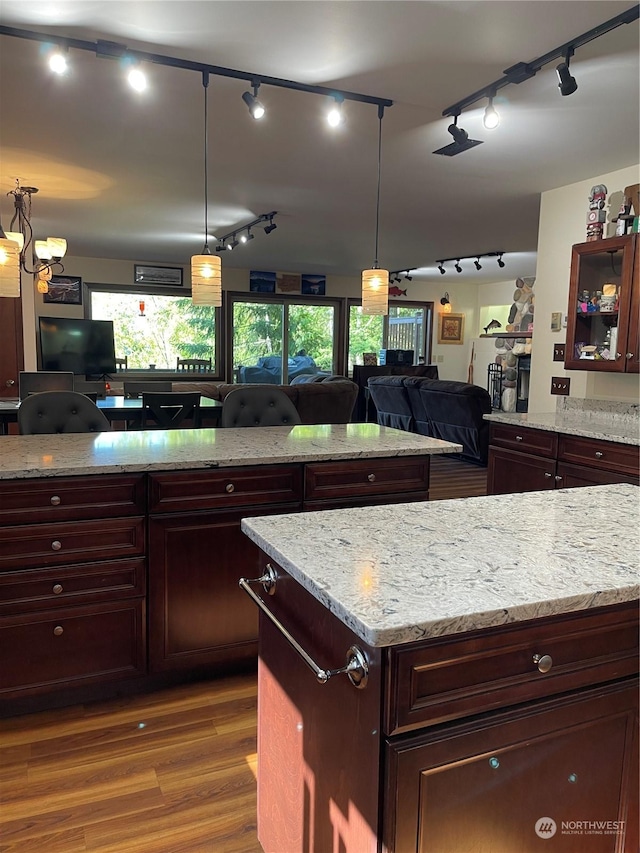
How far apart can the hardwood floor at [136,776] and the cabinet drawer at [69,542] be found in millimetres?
587

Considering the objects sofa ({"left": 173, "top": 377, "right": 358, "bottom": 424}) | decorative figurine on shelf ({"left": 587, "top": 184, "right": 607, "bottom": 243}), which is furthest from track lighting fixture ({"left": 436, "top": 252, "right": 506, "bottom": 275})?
decorative figurine on shelf ({"left": 587, "top": 184, "right": 607, "bottom": 243})

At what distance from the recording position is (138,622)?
2197 millimetres

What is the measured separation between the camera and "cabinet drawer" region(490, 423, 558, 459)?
3631mm

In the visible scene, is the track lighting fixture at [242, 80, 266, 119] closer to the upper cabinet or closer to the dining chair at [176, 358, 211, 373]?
the upper cabinet

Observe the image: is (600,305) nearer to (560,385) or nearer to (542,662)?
(560,385)

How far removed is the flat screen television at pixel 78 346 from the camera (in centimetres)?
840

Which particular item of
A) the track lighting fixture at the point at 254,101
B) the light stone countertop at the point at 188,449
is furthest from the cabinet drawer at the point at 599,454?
the track lighting fixture at the point at 254,101

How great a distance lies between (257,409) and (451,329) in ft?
29.3

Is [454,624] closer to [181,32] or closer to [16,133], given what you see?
[181,32]

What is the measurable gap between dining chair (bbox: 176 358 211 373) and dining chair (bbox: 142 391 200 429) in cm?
494

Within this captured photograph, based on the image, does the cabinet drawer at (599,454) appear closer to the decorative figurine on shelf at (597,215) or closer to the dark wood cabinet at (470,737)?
the decorative figurine on shelf at (597,215)

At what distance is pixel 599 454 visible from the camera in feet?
10.9

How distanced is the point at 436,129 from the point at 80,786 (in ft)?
11.6

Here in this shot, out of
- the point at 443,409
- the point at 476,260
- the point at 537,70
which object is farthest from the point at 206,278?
the point at 476,260
